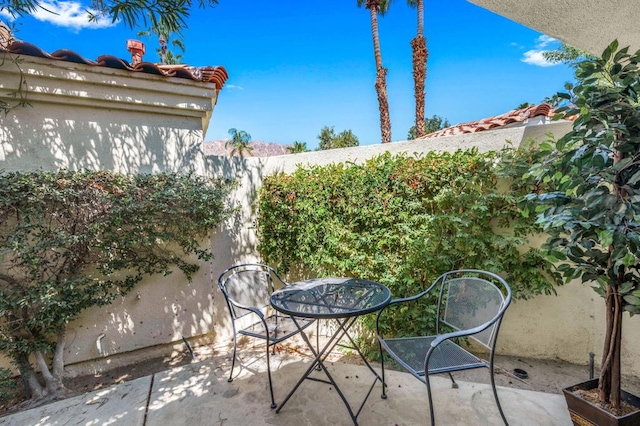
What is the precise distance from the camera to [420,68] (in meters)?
12.9

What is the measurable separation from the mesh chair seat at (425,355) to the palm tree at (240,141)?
73.9ft

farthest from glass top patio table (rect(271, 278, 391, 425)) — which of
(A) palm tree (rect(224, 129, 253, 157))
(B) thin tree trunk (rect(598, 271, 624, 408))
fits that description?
(A) palm tree (rect(224, 129, 253, 157))

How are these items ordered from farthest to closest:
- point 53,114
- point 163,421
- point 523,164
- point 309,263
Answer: point 309,263 → point 53,114 → point 523,164 → point 163,421

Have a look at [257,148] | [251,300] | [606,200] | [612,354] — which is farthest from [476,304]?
[257,148]

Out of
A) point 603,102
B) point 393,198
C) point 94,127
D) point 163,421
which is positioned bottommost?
point 163,421

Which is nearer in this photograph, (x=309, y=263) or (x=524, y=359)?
(x=524, y=359)

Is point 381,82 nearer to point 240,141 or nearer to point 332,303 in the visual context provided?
point 332,303

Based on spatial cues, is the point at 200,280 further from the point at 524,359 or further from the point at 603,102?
the point at 603,102

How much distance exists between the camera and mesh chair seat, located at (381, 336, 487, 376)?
6.28 ft

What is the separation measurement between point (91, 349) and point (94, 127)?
8.53 ft

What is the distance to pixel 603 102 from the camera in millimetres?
1835

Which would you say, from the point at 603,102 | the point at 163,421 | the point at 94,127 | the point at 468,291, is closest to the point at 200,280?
the point at 163,421

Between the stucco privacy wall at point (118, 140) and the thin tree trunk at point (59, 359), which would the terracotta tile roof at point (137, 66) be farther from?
the thin tree trunk at point (59, 359)

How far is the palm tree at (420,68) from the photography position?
42.1ft
